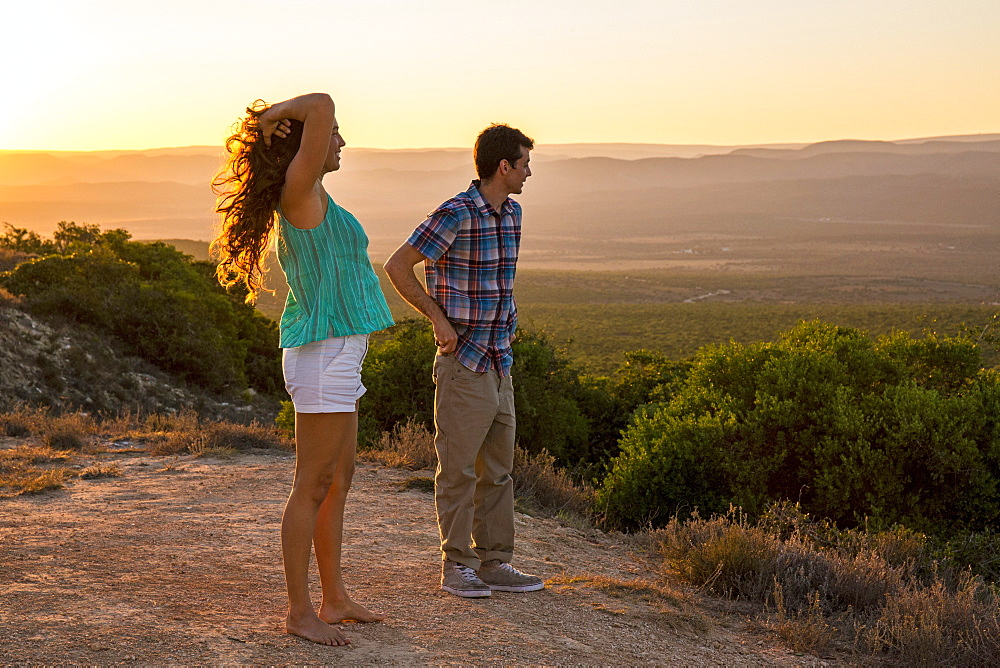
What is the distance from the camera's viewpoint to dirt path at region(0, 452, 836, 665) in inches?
143

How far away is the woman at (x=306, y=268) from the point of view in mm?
3289

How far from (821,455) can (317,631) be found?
6.73 meters

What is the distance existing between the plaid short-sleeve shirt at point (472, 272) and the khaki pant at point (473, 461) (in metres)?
0.11

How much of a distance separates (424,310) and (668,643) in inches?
76.8

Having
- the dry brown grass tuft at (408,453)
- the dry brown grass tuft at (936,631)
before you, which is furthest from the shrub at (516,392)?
the dry brown grass tuft at (936,631)

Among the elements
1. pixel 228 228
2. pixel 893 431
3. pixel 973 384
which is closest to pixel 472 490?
pixel 228 228

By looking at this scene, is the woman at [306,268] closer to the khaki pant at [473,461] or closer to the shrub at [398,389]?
the khaki pant at [473,461]

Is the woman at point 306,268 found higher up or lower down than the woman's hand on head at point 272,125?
Answer: lower down

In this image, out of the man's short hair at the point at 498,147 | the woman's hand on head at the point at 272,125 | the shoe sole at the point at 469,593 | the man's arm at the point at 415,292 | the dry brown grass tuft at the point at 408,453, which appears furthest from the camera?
the dry brown grass tuft at the point at 408,453

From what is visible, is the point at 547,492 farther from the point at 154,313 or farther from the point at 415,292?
the point at 154,313

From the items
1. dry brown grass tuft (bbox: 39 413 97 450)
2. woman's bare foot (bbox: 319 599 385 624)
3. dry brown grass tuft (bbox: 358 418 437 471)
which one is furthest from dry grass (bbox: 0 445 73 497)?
woman's bare foot (bbox: 319 599 385 624)

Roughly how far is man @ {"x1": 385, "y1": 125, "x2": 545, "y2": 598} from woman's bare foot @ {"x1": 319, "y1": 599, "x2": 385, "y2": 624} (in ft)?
1.94

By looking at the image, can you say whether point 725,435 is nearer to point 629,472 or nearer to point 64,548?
point 629,472

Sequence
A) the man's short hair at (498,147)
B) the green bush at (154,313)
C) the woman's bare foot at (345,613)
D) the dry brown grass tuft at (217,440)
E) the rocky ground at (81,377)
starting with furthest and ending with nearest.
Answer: the green bush at (154,313) < the rocky ground at (81,377) < the dry brown grass tuft at (217,440) < the man's short hair at (498,147) < the woman's bare foot at (345,613)
